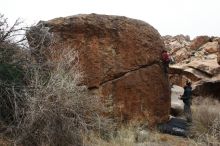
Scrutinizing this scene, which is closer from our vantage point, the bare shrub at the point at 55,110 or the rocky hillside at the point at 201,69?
the bare shrub at the point at 55,110

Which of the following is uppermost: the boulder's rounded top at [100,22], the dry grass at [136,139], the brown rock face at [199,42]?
the brown rock face at [199,42]

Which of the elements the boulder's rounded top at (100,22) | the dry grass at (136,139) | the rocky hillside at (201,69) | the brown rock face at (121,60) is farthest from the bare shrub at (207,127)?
the rocky hillside at (201,69)

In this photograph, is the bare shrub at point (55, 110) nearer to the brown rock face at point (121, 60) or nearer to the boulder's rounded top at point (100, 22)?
the brown rock face at point (121, 60)

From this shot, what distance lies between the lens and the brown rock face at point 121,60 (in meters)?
14.1

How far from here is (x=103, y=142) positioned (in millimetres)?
11711

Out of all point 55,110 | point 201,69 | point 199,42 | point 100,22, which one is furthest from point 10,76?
point 199,42

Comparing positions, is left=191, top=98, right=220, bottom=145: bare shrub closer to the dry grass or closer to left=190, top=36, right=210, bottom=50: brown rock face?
the dry grass

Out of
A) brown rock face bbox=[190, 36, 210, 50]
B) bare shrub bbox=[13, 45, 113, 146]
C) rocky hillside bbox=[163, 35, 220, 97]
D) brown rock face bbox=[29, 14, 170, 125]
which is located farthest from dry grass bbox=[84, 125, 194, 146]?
brown rock face bbox=[190, 36, 210, 50]

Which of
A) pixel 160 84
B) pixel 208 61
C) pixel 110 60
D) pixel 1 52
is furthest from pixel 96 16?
pixel 208 61

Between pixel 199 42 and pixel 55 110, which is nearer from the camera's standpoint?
pixel 55 110

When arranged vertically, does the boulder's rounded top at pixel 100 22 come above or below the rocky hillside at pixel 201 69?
above

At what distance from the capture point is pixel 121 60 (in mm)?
14602

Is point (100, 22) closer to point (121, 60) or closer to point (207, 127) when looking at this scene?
point (121, 60)

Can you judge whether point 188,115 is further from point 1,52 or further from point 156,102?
point 1,52
